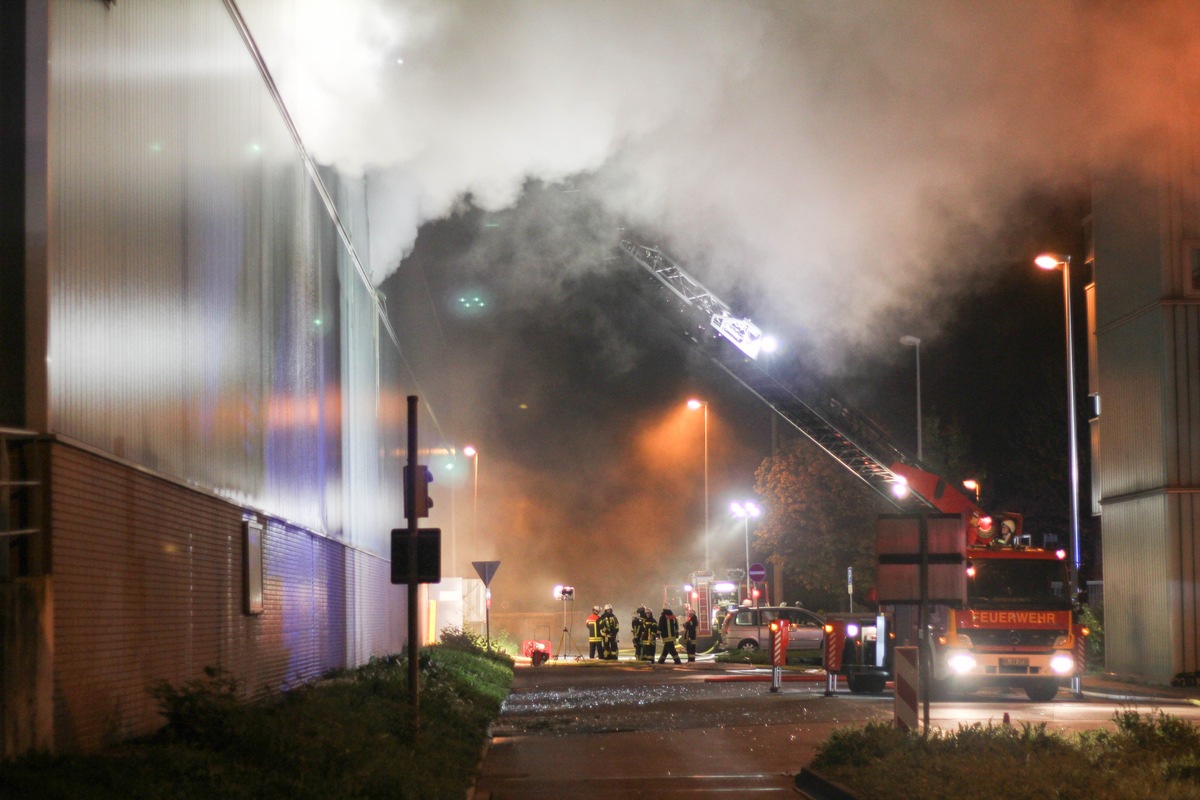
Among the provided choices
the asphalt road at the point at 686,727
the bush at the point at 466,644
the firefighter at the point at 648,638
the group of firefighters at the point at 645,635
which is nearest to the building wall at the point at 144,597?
the asphalt road at the point at 686,727

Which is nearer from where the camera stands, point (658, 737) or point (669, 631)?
point (658, 737)

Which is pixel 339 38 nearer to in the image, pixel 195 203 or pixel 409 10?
pixel 409 10

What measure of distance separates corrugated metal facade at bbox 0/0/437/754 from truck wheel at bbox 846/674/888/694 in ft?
28.5

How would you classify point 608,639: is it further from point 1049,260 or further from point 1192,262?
Answer: point 1192,262

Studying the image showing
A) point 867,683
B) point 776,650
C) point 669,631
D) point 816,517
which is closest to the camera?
point 867,683

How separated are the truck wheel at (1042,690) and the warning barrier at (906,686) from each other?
862cm

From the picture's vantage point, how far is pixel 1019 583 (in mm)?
20344

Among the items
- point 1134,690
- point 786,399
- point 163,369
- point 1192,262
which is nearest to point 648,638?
point 786,399

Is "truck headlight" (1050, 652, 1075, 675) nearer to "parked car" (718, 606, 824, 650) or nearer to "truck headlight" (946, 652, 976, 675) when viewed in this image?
"truck headlight" (946, 652, 976, 675)

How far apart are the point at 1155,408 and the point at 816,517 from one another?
19.2m

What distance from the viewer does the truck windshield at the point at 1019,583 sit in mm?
20219

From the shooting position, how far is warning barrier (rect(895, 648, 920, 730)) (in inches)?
484

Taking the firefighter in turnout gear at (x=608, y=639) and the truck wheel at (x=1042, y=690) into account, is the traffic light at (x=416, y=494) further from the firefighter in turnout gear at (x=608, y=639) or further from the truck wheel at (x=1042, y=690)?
the firefighter in turnout gear at (x=608, y=639)

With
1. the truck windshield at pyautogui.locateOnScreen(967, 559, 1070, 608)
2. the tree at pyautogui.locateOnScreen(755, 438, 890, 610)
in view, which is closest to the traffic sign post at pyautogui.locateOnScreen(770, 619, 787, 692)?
the truck windshield at pyautogui.locateOnScreen(967, 559, 1070, 608)
